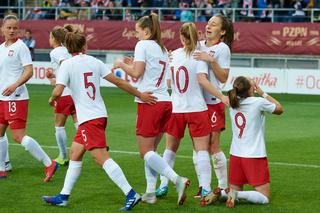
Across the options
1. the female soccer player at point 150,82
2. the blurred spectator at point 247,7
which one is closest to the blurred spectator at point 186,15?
the blurred spectator at point 247,7

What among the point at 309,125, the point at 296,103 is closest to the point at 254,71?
the point at 296,103

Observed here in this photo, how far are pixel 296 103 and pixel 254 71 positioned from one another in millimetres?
4233

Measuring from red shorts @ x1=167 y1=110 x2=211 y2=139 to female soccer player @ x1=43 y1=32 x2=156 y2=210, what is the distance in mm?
533

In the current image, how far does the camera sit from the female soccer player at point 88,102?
1016 centimetres

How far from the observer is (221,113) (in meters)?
11.2

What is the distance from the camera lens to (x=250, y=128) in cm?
1054

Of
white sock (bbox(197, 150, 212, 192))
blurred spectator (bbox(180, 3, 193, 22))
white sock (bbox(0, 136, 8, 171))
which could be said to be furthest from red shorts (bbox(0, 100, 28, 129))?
blurred spectator (bbox(180, 3, 193, 22))

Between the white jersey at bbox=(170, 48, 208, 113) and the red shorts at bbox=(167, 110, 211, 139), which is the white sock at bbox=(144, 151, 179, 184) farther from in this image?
the white jersey at bbox=(170, 48, 208, 113)

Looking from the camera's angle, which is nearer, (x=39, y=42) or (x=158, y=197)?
(x=158, y=197)

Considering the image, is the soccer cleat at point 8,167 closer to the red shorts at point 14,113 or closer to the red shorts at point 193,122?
the red shorts at point 14,113

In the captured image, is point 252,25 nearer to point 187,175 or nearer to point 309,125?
point 309,125

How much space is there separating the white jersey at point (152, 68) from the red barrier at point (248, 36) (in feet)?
77.5

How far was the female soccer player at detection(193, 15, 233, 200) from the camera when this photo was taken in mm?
10641

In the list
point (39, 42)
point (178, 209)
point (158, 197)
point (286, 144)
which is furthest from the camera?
point (39, 42)
